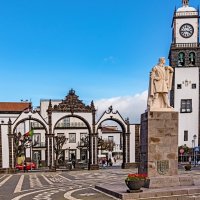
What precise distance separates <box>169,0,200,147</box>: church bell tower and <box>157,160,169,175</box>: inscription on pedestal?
4210 centimetres

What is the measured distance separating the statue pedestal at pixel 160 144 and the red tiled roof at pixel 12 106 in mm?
53412

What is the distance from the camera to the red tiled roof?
227ft

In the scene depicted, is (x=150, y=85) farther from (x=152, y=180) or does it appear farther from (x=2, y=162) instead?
(x=2, y=162)

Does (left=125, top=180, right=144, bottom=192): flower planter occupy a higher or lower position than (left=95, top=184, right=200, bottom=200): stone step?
higher

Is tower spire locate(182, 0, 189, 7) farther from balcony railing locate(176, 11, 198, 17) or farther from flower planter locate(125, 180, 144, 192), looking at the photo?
flower planter locate(125, 180, 144, 192)

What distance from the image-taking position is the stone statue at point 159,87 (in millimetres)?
19203

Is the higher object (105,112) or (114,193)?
(105,112)

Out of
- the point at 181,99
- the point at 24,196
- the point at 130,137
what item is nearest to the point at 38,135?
the point at 181,99

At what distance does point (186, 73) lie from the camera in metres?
62.5

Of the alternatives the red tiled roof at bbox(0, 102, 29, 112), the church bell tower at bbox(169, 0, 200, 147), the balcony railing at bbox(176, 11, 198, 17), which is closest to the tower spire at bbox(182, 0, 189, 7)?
the church bell tower at bbox(169, 0, 200, 147)

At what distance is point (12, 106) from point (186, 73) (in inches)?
1268

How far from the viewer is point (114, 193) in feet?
55.5

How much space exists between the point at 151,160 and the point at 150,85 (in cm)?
388

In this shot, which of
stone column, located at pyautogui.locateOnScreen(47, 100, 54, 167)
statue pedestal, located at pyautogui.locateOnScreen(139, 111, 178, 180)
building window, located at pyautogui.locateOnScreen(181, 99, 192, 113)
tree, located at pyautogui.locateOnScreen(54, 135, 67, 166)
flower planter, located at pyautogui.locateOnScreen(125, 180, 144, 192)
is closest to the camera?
flower planter, located at pyautogui.locateOnScreen(125, 180, 144, 192)
